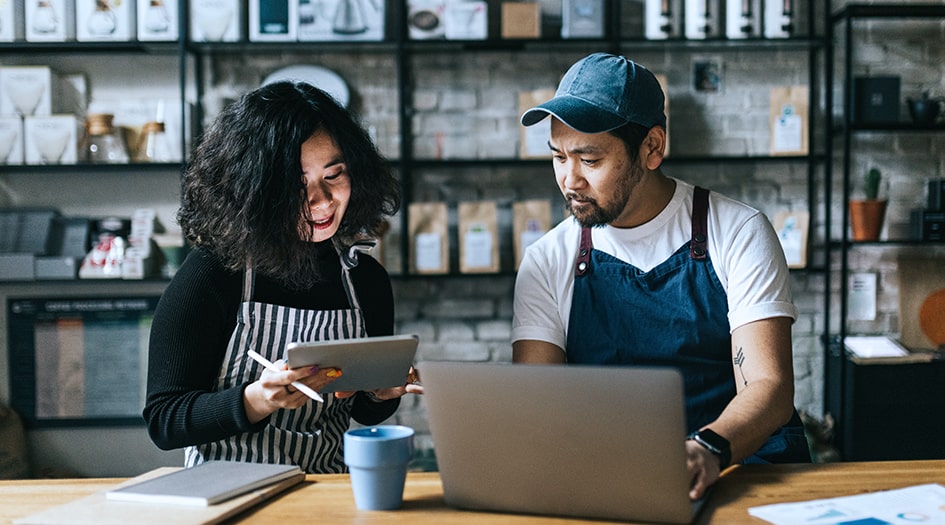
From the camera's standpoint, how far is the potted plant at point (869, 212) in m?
3.48

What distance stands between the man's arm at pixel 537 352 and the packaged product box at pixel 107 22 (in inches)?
96.9

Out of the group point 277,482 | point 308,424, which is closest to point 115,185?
point 308,424

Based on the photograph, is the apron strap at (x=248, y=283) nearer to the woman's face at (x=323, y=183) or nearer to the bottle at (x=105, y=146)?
the woman's face at (x=323, y=183)

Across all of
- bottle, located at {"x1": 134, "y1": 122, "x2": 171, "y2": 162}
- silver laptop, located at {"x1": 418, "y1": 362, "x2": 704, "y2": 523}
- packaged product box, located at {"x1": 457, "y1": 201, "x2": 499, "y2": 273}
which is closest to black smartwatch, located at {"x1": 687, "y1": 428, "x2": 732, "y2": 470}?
silver laptop, located at {"x1": 418, "y1": 362, "x2": 704, "y2": 523}

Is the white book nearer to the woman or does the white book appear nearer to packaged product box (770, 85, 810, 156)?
the woman

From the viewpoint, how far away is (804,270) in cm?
356

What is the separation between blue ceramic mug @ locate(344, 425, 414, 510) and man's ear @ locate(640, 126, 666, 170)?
0.93 metres

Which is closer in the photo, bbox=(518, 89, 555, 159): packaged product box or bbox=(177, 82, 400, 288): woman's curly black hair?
bbox=(177, 82, 400, 288): woman's curly black hair

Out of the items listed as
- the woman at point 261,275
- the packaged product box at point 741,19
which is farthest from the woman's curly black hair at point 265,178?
the packaged product box at point 741,19

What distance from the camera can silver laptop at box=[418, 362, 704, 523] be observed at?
1.09m

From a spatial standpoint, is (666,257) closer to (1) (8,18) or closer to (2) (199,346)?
(2) (199,346)

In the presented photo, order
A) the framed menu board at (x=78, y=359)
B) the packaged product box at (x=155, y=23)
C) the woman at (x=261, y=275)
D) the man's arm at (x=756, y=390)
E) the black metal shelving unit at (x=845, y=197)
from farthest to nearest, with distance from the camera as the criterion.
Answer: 1. the framed menu board at (x=78, y=359)
2. the packaged product box at (x=155, y=23)
3. the black metal shelving unit at (x=845, y=197)
4. the woman at (x=261, y=275)
5. the man's arm at (x=756, y=390)

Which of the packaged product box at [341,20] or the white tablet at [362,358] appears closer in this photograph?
the white tablet at [362,358]

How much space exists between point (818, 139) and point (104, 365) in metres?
3.16
